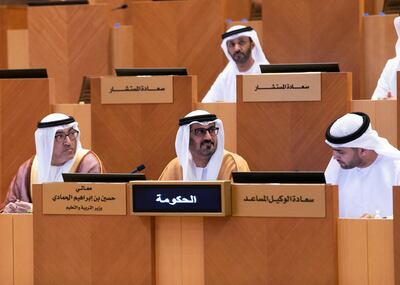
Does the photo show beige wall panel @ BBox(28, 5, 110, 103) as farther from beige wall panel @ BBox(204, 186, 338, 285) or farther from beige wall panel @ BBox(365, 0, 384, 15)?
beige wall panel @ BBox(204, 186, 338, 285)

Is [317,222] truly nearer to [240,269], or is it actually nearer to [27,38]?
[240,269]

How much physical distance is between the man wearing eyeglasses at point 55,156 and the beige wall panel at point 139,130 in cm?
18

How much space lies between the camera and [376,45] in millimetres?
6938

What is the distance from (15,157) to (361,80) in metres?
2.22

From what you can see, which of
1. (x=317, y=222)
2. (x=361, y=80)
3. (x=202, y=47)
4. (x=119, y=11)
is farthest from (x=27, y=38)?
(x=317, y=222)

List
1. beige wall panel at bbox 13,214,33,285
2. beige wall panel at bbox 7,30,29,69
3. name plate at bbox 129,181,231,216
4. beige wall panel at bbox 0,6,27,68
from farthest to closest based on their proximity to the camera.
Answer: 1. beige wall panel at bbox 0,6,27,68
2. beige wall panel at bbox 7,30,29,69
3. beige wall panel at bbox 13,214,33,285
4. name plate at bbox 129,181,231,216

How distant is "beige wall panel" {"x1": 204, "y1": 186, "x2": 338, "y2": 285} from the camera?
431cm

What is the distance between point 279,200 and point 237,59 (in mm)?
2709

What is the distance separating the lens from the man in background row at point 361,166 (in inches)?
204

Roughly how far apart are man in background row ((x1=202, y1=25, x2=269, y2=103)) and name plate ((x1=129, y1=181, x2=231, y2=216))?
7.97ft

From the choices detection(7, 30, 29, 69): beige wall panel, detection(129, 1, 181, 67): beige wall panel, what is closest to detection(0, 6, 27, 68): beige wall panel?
detection(7, 30, 29, 69): beige wall panel

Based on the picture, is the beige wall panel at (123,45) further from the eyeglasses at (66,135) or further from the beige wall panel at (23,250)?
the beige wall panel at (23,250)

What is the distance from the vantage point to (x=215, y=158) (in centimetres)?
579

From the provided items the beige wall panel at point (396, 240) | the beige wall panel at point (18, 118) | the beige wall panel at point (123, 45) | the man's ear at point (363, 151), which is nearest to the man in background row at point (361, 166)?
the man's ear at point (363, 151)
